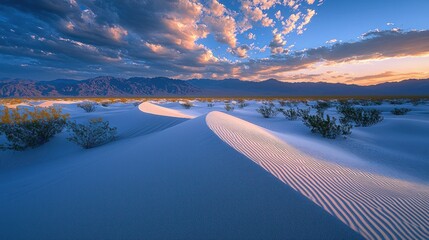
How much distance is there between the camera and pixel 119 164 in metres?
3.67

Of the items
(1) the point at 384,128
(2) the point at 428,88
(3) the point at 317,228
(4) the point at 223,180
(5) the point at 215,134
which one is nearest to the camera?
(3) the point at 317,228

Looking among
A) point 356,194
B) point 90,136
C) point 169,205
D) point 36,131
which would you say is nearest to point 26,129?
point 36,131

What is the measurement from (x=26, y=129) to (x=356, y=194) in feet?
27.0

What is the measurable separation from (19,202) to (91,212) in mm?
1413

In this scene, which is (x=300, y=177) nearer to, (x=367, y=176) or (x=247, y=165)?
(x=247, y=165)

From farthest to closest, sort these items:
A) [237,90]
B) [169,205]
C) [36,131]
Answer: [237,90] → [36,131] → [169,205]

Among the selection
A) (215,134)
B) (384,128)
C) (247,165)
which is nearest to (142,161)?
(215,134)

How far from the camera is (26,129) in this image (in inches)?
235

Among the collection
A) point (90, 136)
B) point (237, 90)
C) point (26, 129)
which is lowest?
point (237, 90)

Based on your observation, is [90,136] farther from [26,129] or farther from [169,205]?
[169,205]

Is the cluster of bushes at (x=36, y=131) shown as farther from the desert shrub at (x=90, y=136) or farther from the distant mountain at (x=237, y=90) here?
the distant mountain at (x=237, y=90)

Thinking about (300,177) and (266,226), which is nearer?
(266,226)

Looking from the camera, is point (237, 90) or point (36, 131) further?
point (237, 90)

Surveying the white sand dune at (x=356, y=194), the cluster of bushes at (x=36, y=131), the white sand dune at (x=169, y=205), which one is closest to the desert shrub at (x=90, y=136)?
the cluster of bushes at (x=36, y=131)
